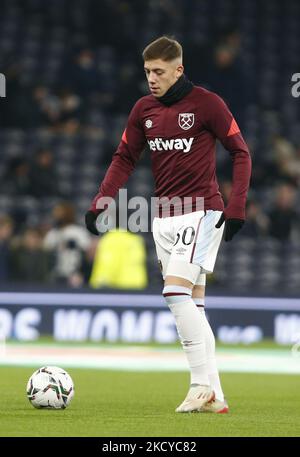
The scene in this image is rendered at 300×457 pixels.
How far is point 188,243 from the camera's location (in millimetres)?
8297

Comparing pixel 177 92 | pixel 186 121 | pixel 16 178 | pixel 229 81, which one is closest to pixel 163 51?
pixel 177 92

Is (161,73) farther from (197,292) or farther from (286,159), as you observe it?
(286,159)

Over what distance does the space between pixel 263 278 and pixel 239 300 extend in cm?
235

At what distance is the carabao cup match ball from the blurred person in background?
8014 mm

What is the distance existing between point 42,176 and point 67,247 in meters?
1.95

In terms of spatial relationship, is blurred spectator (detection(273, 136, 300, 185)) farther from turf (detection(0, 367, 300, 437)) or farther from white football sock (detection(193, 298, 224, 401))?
white football sock (detection(193, 298, 224, 401))

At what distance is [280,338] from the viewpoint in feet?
55.1

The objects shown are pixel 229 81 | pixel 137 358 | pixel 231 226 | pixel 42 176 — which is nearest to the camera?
pixel 231 226

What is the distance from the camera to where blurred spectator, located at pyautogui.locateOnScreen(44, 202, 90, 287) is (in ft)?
57.2

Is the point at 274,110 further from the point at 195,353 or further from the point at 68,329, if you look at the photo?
the point at 195,353

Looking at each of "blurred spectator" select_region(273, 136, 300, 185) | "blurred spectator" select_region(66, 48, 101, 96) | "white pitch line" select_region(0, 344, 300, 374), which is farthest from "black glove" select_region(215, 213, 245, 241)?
"blurred spectator" select_region(66, 48, 101, 96)

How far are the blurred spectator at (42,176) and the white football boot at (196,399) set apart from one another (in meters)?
11.0

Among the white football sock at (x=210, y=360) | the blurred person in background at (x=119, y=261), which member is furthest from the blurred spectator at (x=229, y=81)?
the white football sock at (x=210, y=360)

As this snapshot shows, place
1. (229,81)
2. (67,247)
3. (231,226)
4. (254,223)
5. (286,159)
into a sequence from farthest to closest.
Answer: (286,159), (229,81), (254,223), (67,247), (231,226)
